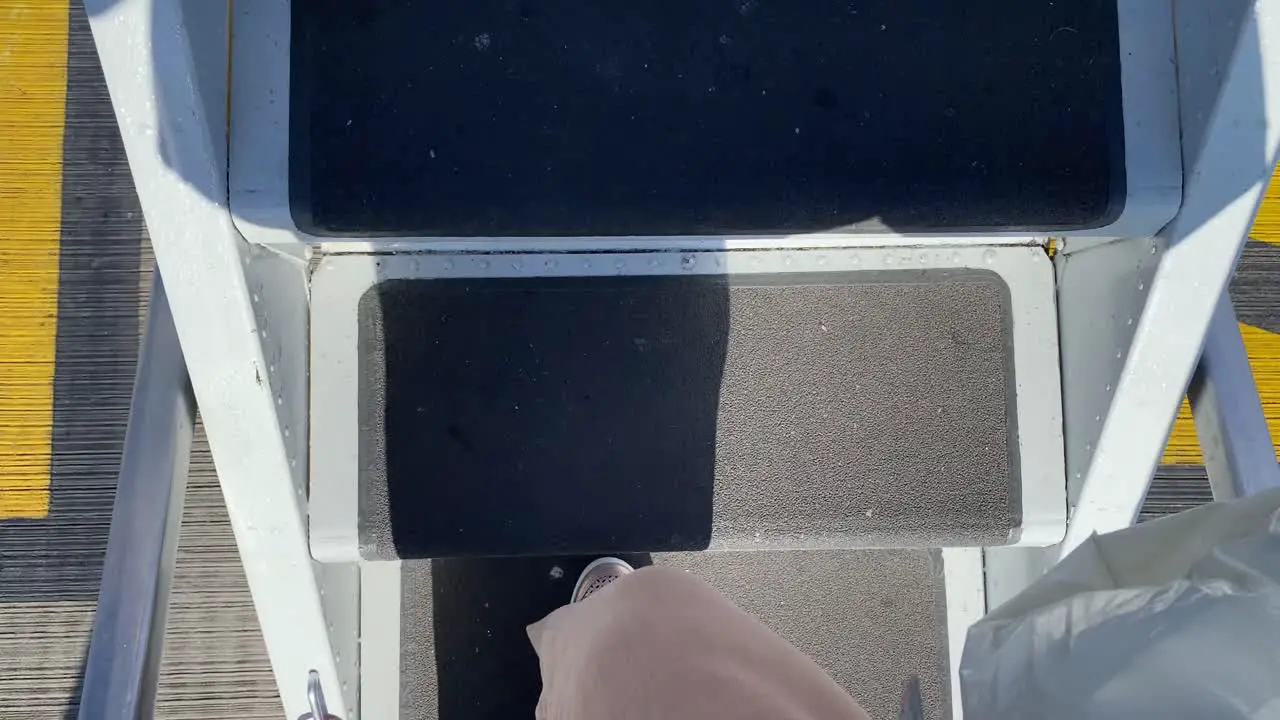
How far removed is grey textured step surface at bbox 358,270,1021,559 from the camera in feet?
3.02

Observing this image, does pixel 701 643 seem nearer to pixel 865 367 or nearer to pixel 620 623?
pixel 620 623

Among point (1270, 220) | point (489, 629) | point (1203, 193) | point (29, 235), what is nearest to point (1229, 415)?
point (1203, 193)

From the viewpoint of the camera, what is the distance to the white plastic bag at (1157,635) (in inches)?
18.0

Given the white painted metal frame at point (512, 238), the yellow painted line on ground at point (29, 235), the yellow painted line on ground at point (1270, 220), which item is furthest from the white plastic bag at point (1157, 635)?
the yellow painted line on ground at point (29, 235)

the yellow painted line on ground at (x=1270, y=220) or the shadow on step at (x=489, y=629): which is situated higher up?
the yellow painted line on ground at (x=1270, y=220)

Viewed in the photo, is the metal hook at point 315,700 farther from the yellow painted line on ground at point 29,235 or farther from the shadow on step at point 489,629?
the yellow painted line on ground at point 29,235

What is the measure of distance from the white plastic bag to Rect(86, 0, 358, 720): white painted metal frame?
2.18 feet

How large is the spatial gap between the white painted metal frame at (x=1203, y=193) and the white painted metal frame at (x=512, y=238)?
0.05 feet

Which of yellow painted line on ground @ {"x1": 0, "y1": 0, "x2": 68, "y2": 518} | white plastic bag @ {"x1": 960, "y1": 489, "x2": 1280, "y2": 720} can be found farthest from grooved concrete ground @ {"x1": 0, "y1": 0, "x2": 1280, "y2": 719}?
white plastic bag @ {"x1": 960, "y1": 489, "x2": 1280, "y2": 720}

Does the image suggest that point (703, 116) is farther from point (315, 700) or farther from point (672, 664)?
point (315, 700)

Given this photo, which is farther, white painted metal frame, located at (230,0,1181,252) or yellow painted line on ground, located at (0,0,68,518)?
yellow painted line on ground, located at (0,0,68,518)

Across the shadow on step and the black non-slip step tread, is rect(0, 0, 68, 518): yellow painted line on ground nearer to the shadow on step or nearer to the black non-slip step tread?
the shadow on step

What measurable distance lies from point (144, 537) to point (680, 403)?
0.56 meters

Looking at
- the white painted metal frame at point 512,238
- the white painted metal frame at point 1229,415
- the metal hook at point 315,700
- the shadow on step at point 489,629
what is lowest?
the shadow on step at point 489,629
